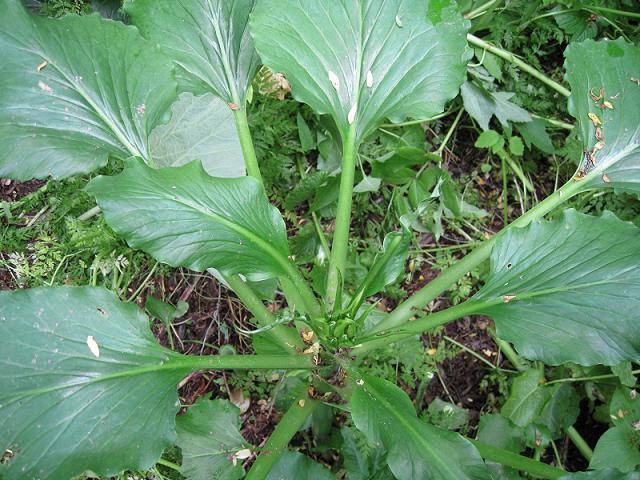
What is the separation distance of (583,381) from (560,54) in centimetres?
101

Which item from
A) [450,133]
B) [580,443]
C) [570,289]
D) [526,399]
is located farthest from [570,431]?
[450,133]

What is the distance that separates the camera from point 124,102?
1134mm

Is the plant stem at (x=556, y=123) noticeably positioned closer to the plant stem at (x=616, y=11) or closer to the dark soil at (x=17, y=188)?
the plant stem at (x=616, y=11)

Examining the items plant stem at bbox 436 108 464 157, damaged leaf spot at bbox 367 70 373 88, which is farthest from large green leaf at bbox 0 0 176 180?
plant stem at bbox 436 108 464 157

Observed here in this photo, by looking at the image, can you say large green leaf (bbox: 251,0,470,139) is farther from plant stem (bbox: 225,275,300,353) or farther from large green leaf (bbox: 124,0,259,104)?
plant stem (bbox: 225,275,300,353)

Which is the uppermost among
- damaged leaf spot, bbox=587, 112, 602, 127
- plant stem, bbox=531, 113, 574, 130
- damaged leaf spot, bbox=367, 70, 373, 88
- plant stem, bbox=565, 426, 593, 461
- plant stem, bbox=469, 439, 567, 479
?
damaged leaf spot, bbox=367, 70, 373, 88

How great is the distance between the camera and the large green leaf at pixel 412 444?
3.18 ft

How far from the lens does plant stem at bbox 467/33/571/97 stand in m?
1.63

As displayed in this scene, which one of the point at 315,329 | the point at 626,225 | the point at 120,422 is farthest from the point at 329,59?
the point at 120,422

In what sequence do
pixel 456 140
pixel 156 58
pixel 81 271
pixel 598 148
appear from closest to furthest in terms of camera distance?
pixel 156 58
pixel 598 148
pixel 81 271
pixel 456 140

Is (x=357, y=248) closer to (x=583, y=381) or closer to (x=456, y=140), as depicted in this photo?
(x=456, y=140)

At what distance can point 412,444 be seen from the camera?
98 centimetres

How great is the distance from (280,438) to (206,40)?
2.74ft

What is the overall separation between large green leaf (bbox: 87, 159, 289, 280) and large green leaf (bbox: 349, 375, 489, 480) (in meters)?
0.32
